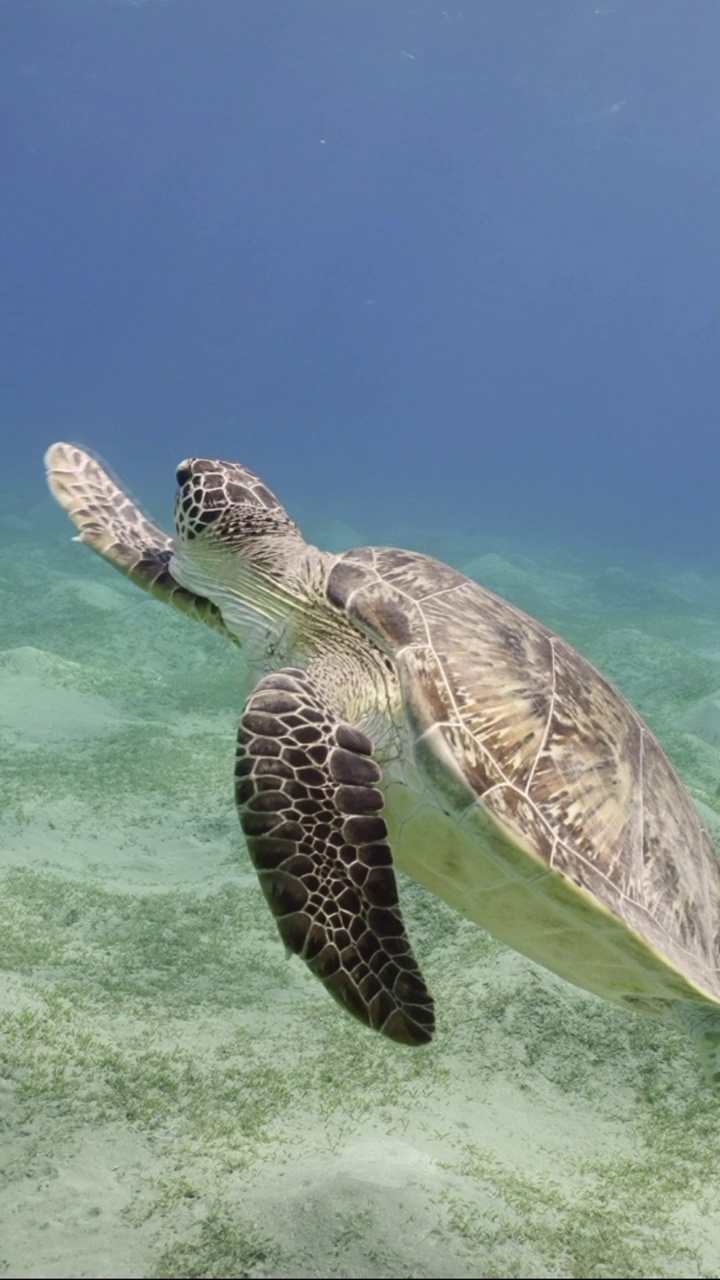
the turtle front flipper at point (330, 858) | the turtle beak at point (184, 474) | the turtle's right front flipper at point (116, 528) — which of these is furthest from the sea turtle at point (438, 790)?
the turtle's right front flipper at point (116, 528)

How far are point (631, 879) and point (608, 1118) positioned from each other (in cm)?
110

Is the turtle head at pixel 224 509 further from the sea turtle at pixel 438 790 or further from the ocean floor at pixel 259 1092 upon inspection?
the ocean floor at pixel 259 1092

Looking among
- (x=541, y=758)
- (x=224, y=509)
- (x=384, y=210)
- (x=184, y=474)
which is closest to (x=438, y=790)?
(x=541, y=758)

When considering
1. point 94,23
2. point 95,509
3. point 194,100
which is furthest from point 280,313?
point 95,509

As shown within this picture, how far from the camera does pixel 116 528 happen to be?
3830 millimetres

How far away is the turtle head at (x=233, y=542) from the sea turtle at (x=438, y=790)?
0.04ft

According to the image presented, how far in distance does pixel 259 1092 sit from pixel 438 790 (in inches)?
51.5

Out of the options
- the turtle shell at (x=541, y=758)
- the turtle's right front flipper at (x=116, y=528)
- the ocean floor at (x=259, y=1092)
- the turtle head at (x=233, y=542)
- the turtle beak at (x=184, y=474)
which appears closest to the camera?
the ocean floor at (x=259, y=1092)

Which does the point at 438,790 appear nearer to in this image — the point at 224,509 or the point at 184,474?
the point at 224,509

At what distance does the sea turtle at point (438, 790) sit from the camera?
6.61 ft

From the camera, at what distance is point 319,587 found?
114 inches

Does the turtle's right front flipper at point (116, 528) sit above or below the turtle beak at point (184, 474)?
below

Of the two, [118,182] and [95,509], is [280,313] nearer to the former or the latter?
[118,182]

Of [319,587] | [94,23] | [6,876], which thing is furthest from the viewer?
[94,23]
